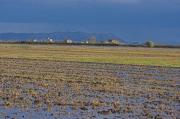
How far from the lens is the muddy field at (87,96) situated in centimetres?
2603

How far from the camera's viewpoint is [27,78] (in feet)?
143

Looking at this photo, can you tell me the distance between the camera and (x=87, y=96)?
32500 millimetres

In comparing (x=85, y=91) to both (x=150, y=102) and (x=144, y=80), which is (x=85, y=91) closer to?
(x=150, y=102)

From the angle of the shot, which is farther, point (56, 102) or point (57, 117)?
point (56, 102)

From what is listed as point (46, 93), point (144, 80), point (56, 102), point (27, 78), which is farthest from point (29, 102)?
point (144, 80)

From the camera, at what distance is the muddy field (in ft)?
85.4

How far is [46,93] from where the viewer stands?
1299 inches

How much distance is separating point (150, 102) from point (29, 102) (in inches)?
261

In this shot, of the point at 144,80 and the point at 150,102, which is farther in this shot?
the point at 144,80

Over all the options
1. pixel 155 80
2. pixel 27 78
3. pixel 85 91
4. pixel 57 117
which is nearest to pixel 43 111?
pixel 57 117

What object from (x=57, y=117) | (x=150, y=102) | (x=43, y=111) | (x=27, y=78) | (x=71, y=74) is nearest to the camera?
(x=57, y=117)

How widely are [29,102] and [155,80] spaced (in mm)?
18461

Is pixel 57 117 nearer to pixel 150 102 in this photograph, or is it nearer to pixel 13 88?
pixel 150 102

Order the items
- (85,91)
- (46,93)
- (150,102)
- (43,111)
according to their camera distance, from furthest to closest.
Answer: (85,91) < (46,93) < (150,102) < (43,111)
